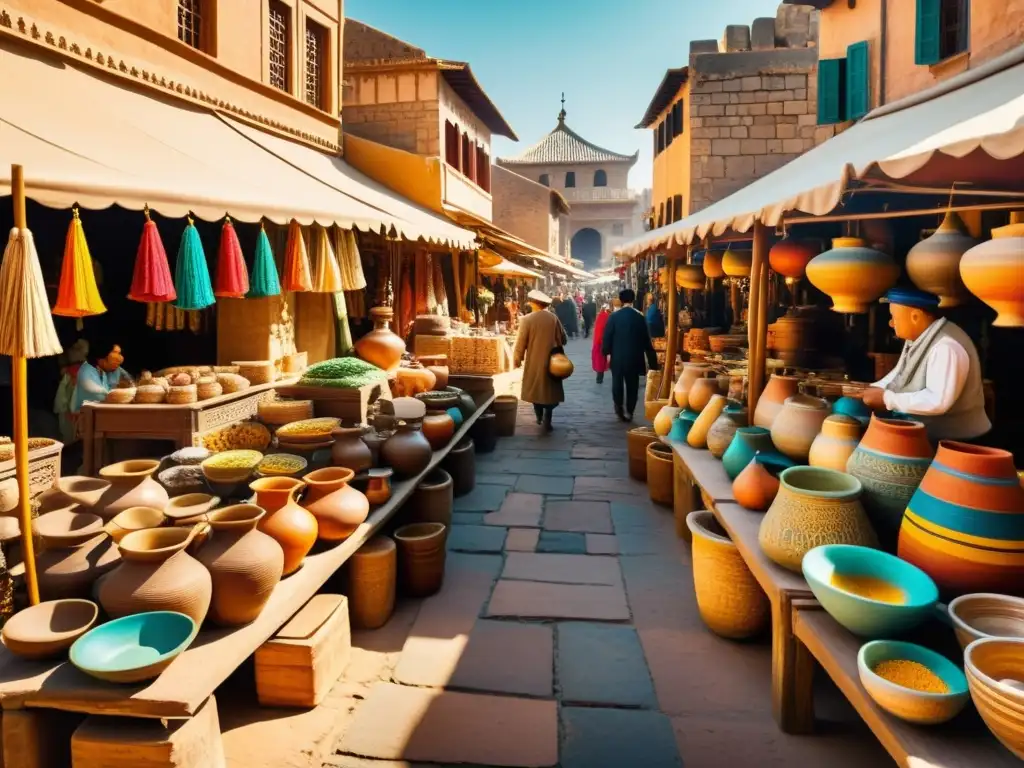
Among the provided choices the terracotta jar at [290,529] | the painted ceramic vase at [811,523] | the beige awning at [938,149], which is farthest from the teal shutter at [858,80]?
the terracotta jar at [290,529]

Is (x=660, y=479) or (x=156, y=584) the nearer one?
(x=156, y=584)

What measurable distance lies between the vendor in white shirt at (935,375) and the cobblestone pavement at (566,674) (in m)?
1.23

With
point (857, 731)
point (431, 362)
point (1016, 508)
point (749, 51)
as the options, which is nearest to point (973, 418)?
point (1016, 508)

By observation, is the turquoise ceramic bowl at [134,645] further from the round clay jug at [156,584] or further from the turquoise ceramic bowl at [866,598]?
the turquoise ceramic bowl at [866,598]

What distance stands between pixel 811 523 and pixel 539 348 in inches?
219

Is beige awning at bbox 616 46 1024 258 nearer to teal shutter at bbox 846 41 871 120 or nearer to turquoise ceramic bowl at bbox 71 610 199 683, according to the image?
turquoise ceramic bowl at bbox 71 610 199 683

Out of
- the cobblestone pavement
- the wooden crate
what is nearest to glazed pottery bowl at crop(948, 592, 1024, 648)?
the cobblestone pavement

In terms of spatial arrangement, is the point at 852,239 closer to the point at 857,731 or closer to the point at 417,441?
the point at 857,731

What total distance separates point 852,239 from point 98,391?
5274 mm

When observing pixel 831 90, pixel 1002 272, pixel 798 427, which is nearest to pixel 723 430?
pixel 798 427

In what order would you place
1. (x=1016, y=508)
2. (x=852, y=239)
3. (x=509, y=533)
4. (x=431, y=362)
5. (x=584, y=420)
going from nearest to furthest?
1. (x=1016, y=508)
2. (x=852, y=239)
3. (x=509, y=533)
4. (x=431, y=362)
5. (x=584, y=420)

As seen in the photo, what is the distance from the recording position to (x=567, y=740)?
2549 mm

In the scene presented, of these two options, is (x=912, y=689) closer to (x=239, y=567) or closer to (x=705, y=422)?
(x=239, y=567)

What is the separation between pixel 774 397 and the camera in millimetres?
4008
